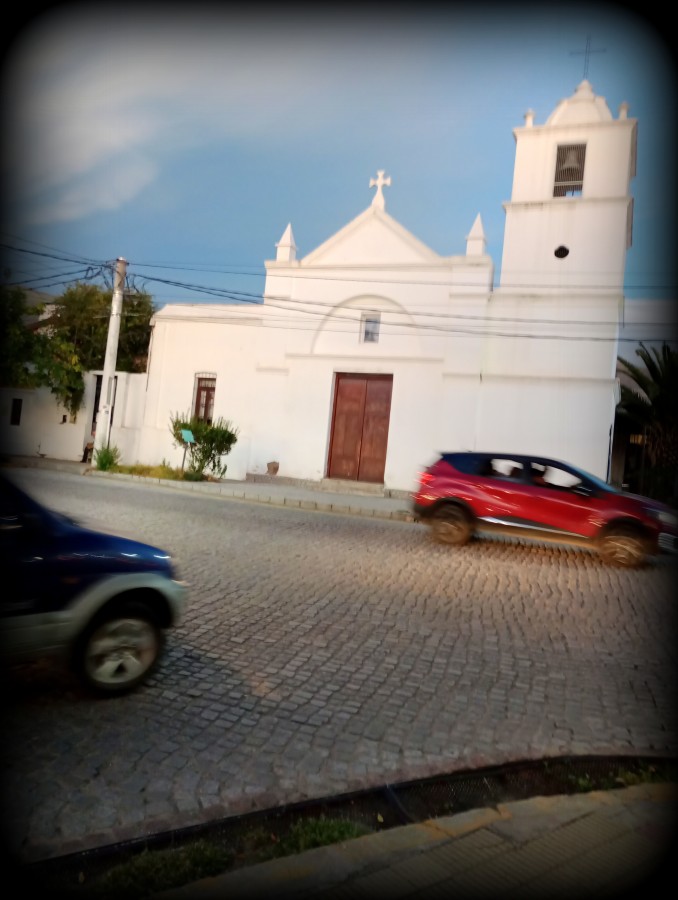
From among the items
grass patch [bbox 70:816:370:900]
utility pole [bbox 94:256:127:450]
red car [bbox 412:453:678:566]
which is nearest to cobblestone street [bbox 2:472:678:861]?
grass patch [bbox 70:816:370:900]

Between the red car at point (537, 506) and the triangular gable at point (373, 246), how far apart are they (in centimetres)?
998

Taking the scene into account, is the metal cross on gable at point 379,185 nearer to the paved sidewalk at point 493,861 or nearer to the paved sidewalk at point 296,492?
the paved sidewalk at point 296,492

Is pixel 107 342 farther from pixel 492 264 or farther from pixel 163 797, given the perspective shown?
pixel 163 797

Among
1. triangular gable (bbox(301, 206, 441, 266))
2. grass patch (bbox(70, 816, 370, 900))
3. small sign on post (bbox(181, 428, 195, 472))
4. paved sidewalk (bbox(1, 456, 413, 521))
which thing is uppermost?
triangular gable (bbox(301, 206, 441, 266))

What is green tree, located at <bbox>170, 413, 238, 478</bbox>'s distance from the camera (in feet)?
60.2

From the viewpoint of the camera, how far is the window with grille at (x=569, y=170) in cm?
1770

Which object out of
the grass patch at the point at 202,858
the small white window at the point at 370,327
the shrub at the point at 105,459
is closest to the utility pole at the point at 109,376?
the shrub at the point at 105,459

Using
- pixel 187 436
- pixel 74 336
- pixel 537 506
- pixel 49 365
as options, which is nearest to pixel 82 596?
pixel 537 506

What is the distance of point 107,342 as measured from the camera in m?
19.7

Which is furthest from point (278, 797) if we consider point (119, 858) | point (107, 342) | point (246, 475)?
point (107, 342)

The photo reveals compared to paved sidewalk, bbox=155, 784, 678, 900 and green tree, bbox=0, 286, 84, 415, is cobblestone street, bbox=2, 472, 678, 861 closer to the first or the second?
paved sidewalk, bbox=155, 784, 678, 900

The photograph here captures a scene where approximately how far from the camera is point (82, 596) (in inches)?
139

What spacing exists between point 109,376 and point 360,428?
787cm

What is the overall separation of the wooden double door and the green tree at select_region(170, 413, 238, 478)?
3.26 metres
